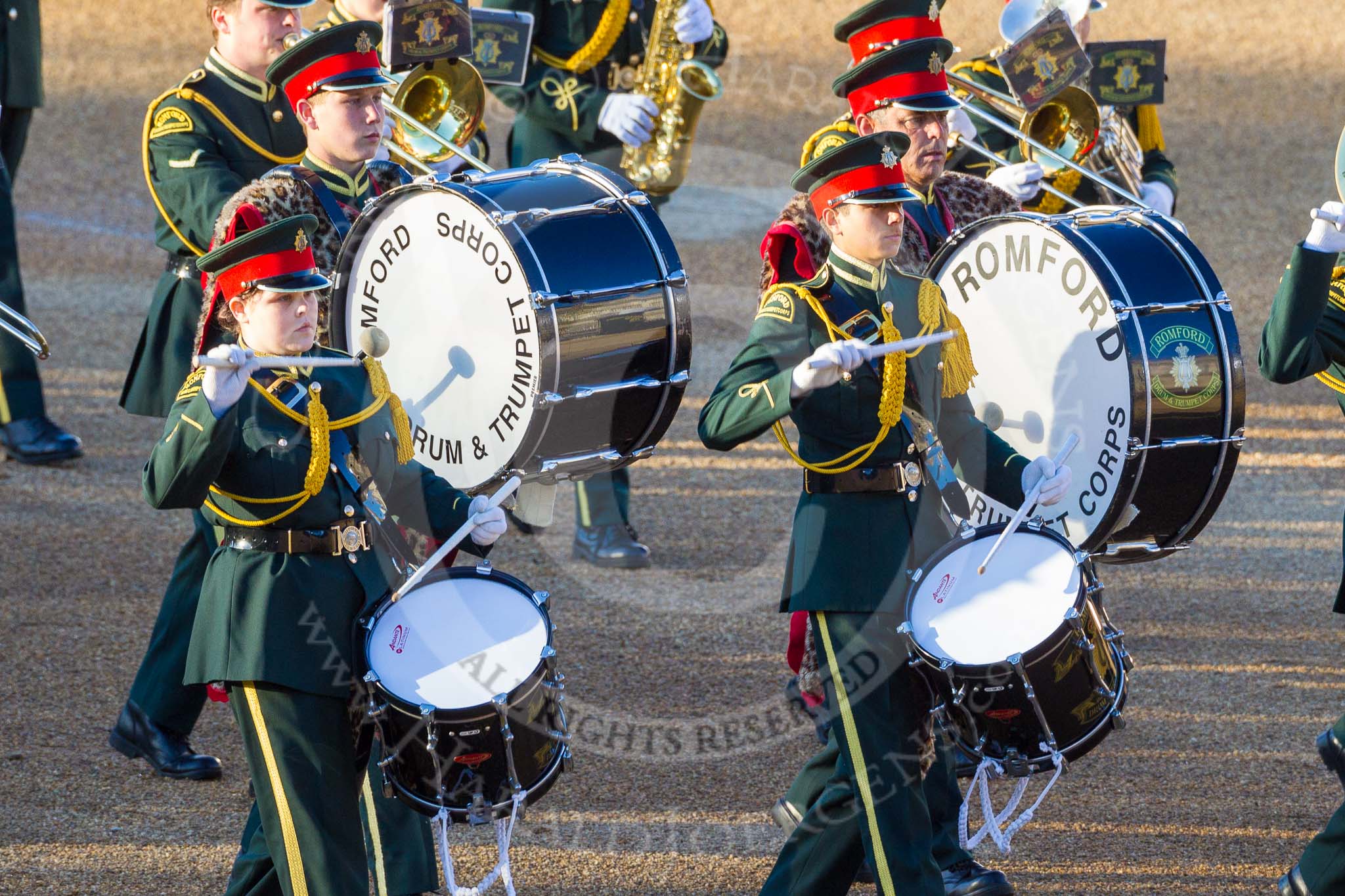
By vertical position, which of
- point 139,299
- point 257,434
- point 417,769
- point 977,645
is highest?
point 257,434

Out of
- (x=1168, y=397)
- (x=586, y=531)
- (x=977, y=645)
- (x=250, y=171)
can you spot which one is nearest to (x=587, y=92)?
(x=586, y=531)

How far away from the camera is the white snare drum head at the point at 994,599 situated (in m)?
3.43

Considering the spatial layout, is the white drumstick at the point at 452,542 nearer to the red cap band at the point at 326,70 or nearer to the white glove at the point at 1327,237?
the red cap band at the point at 326,70

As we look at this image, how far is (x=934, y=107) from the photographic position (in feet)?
14.0

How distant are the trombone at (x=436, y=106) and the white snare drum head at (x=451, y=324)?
71cm

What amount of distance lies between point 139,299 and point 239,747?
4701 millimetres

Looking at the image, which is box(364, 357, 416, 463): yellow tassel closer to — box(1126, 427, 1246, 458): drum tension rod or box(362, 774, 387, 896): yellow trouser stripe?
box(362, 774, 387, 896): yellow trouser stripe

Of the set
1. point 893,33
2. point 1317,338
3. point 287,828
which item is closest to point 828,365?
point 1317,338

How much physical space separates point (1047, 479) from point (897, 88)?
1080mm

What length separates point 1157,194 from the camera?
6137 mm

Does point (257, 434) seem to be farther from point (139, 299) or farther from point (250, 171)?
point (139, 299)

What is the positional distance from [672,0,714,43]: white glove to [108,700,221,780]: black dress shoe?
9.56ft

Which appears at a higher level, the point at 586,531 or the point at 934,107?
the point at 934,107

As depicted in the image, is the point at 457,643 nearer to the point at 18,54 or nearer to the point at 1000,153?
the point at 1000,153
